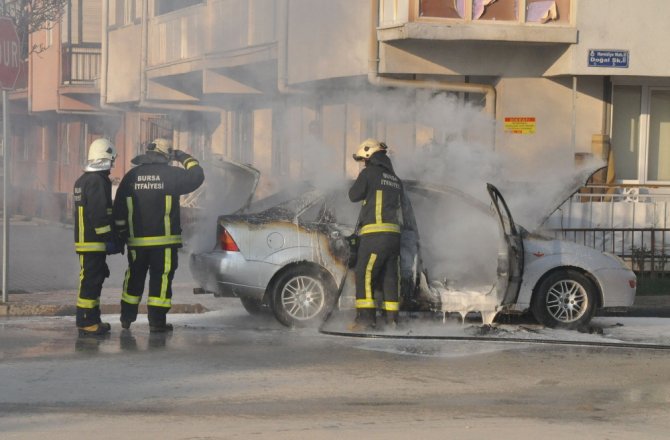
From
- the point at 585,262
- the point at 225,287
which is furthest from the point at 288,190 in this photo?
the point at 585,262

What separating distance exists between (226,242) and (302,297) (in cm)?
85

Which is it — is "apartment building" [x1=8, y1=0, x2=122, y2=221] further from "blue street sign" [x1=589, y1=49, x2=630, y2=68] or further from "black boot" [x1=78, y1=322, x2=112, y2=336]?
"black boot" [x1=78, y1=322, x2=112, y2=336]

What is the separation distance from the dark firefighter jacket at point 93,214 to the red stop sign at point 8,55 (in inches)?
94.7

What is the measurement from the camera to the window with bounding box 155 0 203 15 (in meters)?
22.6

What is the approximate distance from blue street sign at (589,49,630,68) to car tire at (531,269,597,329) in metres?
6.17

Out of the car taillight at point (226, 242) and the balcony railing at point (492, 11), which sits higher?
the balcony railing at point (492, 11)

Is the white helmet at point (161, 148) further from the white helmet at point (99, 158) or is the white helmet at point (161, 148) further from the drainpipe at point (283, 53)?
the drainpipe at point (283, 53)

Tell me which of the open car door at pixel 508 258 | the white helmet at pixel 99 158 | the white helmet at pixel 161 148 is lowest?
the open car door at pixel 508 258

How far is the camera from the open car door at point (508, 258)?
1073cm

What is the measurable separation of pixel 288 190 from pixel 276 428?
4.89 meters

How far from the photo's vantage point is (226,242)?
11.2 meters

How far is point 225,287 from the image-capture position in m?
11.1

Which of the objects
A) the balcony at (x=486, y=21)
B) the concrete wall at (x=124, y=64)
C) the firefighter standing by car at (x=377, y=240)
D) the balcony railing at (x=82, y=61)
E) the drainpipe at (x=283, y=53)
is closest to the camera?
the firefighter standing by car at (x=377, y=240)

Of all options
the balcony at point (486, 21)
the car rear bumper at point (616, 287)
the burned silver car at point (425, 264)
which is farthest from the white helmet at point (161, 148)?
the balcony at point (486, 21)
